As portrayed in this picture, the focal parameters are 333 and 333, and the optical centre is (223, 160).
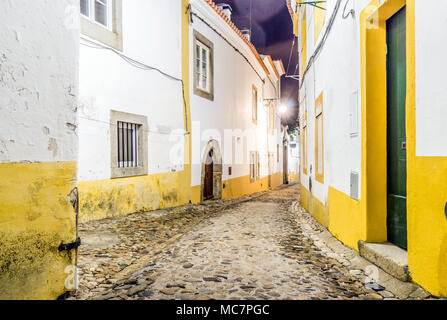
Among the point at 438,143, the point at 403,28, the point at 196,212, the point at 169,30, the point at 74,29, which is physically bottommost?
the point at 196,212

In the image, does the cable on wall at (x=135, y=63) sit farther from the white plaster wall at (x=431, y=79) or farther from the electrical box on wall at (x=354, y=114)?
the white plaster wall at (x=431, y=79)

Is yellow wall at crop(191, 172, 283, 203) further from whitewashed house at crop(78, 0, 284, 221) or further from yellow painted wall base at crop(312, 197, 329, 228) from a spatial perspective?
yellow painted wall base at crop(312, 197, 329, 228)

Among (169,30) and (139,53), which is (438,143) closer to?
(139,53)

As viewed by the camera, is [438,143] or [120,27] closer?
[438,143]

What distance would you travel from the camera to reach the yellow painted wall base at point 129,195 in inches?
241

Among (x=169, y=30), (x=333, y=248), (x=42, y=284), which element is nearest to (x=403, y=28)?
(x=333, y=248)

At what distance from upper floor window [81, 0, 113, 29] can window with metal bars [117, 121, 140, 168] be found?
81.9 inches

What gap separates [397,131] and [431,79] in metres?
1.09

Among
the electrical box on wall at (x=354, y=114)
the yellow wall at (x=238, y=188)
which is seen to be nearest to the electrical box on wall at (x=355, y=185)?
the electrical box on wall at (x=354, y=114)

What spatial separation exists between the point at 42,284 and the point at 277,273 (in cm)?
217

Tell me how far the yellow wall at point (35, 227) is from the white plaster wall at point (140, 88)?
11.8 ft

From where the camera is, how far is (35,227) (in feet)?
7.98

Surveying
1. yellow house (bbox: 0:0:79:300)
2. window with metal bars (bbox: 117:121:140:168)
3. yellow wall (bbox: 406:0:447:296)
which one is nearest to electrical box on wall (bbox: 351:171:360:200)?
yellow wall (bbox: 406:0:447:296)

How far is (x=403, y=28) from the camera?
3496 mm
